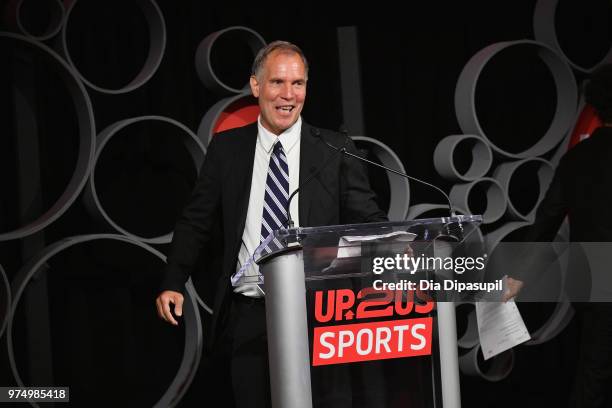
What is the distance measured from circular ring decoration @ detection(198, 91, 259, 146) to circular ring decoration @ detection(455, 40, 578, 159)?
1.01 metres

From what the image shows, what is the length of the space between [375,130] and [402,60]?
38 cm

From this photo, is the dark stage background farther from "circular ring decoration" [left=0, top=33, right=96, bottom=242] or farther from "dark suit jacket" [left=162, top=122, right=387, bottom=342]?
"dark suit jacket" [left=162, top=122, right=387, bottom=342]

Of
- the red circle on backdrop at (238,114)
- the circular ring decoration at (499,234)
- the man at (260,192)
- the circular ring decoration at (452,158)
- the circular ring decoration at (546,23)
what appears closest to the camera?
the man at (260,192)

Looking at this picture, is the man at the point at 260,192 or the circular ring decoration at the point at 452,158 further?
the circular ring decoration at the point at 452,158

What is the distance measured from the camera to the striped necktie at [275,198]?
2.38 m

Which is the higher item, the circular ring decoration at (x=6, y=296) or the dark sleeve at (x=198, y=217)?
the dark sleeve at (x=198, y=217)

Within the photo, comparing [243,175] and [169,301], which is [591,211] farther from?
[169,301]

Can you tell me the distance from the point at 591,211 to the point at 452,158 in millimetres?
1060

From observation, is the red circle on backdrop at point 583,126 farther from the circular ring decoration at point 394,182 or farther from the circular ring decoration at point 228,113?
the circular ring decoration at point 228,113

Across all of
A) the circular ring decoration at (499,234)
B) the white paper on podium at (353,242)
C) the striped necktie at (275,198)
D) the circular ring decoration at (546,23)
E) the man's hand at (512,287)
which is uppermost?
the circular ring decoration at (546,23)

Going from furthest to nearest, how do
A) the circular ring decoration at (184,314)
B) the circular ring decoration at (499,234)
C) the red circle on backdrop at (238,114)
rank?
the circular ring decoration at (499,234) → the red circle on backdrop at (238,114) → the circular ring decoration at (184,314)

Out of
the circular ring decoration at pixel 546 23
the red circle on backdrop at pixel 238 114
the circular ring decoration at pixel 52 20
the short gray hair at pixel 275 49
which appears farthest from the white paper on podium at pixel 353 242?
the circular ring decoration at pixel 546 23

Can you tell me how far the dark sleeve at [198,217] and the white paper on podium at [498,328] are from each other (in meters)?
0.87

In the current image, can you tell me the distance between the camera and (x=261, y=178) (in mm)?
2475
